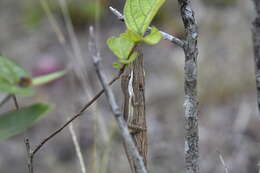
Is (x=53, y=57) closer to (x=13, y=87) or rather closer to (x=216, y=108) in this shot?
(x=216, y=108)

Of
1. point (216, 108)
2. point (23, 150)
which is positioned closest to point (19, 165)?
point (23, 150)

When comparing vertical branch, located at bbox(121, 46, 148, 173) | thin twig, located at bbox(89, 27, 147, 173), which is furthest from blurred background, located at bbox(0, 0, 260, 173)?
thin twig, located at bbox(89, 27, 147, 173)

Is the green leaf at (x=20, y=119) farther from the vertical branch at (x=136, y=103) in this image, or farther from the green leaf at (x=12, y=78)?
the vertical branch at (x=136, y=103)

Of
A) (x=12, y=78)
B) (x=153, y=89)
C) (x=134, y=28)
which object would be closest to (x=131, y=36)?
(x=134, y=28)

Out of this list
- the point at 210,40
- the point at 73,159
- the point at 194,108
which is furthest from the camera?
the point at 210,40

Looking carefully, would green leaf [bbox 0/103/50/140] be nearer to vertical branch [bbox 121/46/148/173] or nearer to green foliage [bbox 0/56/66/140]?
green foliage [bbox 0/56/66/140]

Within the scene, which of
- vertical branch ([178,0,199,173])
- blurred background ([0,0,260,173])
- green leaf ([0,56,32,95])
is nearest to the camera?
green leaf ([0,56,32,95])

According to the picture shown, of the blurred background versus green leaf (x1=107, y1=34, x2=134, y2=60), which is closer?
green leaf (x1=107, y1=34, x2=134, y2=60)
